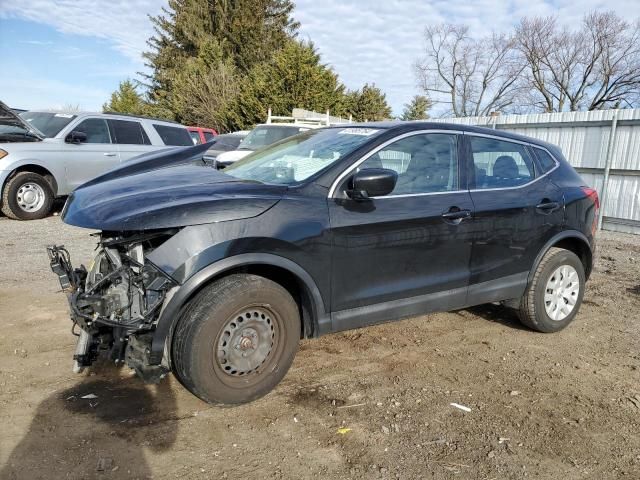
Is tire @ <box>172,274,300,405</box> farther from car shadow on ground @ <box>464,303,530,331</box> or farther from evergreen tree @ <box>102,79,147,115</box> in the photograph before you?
evergreen tree @ <box>102,79,147,115</box>

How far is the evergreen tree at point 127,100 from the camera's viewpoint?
39.5 m

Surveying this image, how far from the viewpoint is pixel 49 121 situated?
376 inches

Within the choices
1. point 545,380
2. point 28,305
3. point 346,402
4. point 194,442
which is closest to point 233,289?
point 194,442

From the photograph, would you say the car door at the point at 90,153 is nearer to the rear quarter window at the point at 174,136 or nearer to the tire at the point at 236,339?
the rear quarter window at the point at 174,136

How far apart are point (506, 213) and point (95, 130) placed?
8.26 m

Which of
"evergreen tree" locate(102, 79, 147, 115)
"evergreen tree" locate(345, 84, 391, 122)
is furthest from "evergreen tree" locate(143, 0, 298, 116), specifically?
"evergreen tree" locate(345, 84, 391, 122)

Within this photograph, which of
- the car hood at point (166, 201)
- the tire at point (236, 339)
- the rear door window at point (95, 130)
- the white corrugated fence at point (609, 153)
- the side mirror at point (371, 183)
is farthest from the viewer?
the white corrugated fence at point (609, 153)

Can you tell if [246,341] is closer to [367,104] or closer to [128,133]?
[128,133]

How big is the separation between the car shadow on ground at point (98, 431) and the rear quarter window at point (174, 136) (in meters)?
7.74

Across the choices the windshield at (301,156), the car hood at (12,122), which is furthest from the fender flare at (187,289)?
the car hood at (12,122)

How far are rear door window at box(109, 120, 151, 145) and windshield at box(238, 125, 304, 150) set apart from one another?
221 centimetres

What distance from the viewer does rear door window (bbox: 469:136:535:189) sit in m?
4.02

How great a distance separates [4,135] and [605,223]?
11654 millimetres

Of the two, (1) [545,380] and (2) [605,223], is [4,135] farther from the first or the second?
(2) [605,223]
